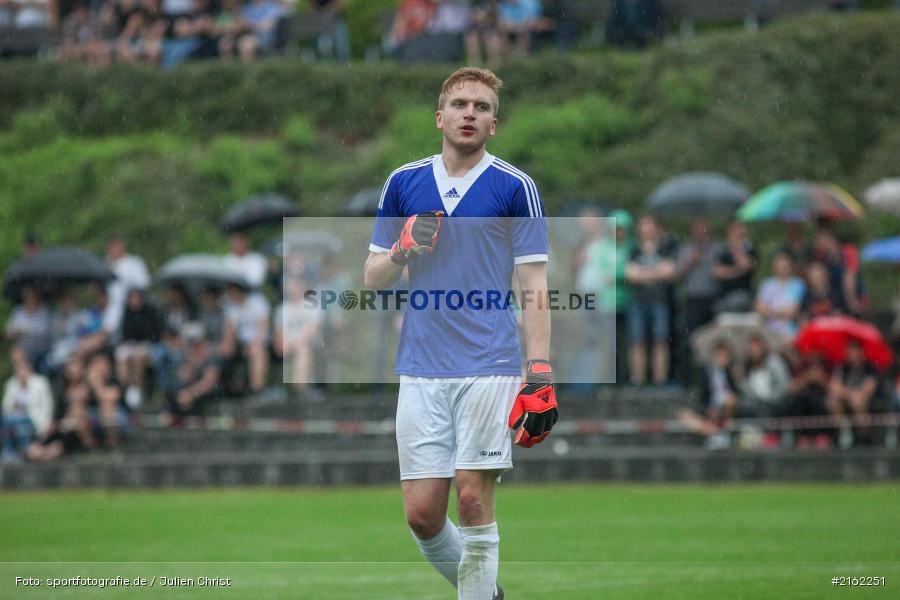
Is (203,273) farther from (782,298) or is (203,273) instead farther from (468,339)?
(468,339)

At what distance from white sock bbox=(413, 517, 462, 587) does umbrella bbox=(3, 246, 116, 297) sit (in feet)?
44.6

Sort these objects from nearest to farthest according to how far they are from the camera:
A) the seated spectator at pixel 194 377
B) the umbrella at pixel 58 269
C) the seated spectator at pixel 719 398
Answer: the seated spectator at pixel 719 398
the seated spectator at pixel 194 377
the umbrella at pixel 58 269

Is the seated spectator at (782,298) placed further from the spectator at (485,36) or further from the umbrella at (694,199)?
the spectator at (485,36)

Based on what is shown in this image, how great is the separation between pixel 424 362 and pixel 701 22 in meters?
23.3

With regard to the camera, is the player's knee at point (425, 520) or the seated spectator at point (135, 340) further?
the seated spectator at point (135, 340)

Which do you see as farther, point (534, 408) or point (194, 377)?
point (194, 377)

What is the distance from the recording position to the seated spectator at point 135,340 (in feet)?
65.7

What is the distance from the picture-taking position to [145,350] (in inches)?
795

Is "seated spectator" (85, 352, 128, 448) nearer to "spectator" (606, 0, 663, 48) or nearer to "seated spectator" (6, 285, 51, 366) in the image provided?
"seated spectator" (6, 285, 51, 366)

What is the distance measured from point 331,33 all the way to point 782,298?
1545cm

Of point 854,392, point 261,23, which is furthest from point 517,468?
point 261,23

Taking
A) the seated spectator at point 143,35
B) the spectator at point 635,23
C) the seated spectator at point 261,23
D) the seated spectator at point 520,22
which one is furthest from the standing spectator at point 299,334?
the seated spectator at point 143,35

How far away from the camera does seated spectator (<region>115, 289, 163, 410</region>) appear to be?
65.7 ft

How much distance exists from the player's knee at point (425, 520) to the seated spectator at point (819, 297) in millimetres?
10851
